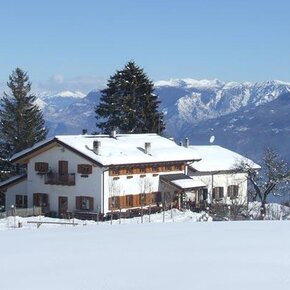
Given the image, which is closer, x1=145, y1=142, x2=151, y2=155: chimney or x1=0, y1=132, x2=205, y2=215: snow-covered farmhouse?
x1=0, y1=132, x2=205, y2=215: snow-covered farmhouse

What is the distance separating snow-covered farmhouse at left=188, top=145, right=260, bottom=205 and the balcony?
359 inches

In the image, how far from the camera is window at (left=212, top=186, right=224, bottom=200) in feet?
149

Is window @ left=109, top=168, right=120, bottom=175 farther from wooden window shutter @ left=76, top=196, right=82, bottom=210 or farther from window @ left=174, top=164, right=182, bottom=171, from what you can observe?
window @ left=174, top=164, right=182, bottom=171

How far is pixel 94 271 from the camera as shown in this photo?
34.8ft

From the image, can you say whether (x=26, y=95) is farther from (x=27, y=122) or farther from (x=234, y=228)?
(x=234, y=228)

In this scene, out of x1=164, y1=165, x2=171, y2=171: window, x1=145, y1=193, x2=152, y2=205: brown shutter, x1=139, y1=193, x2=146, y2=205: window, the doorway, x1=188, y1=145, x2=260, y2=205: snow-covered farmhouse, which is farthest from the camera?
x1=188, y1=145, x2=260, y2=205: snow-covered farmhouse

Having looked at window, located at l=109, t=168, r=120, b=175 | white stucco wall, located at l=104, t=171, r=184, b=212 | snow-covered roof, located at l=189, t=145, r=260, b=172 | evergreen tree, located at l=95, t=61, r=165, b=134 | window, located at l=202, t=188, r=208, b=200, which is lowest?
window, located at l=202, t=188, r=208, b=200

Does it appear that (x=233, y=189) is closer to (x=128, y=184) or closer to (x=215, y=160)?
(x=215, y=160)

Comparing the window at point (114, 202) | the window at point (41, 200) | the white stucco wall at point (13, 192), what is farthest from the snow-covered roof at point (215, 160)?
the white stucco wall at point (13, 192)

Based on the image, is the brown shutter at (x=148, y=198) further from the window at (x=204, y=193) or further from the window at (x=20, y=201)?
the window at (x=20, y=201)

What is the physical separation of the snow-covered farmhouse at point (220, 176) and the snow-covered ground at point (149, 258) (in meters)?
27.8

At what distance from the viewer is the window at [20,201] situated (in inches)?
1585

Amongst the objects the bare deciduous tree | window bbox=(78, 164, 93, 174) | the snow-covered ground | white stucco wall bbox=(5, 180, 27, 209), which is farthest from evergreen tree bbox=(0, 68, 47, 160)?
the snow-covered ground

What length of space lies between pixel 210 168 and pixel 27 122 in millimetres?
12879
